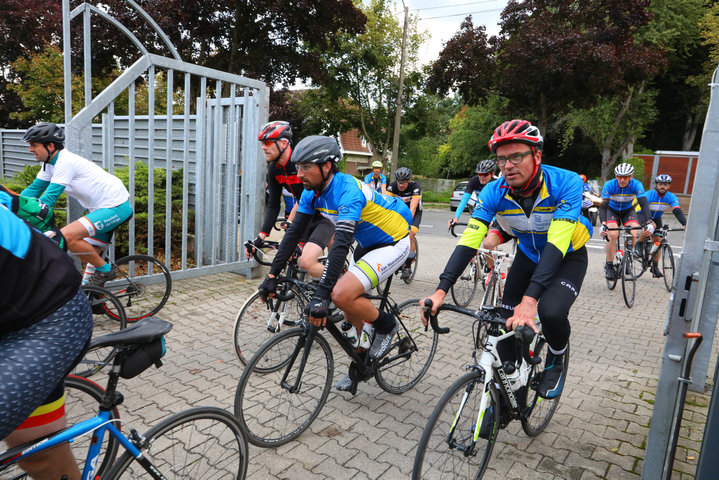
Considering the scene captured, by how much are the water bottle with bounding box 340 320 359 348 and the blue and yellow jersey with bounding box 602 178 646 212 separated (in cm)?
635

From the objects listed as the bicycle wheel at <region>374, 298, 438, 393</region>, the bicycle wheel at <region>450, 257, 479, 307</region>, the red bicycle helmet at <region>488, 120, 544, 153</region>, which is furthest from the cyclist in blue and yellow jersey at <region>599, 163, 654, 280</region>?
the red bicycle helmet at <region>488, 120, 544, 153</region>

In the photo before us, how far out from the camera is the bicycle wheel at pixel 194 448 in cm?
208

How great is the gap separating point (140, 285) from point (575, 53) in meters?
18.8

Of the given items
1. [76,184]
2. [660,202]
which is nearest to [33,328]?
[76,184]

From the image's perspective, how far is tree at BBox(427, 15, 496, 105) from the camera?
2159 centimetres

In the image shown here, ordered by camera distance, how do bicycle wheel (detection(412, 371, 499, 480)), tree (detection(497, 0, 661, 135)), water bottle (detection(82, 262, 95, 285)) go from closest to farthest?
bicycle wheel (detection(412, 371, 499, 480)) → water bottle (detection(82, 262, 95, 285)) → tree (detection(497, 0, 661, 135))

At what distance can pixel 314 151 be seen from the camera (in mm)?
3434

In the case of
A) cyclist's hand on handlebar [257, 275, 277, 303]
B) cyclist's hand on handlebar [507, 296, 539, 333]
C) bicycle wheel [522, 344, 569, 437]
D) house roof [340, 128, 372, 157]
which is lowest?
bicycle wheel [522, 344, 569, 437]

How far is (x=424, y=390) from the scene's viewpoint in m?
4.28

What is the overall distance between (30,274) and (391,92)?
26.4 meters

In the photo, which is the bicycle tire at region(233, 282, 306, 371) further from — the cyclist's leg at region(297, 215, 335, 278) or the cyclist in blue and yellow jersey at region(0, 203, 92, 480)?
the cyclist in blue and yellow jersey at region(0, 203, 92, 480)

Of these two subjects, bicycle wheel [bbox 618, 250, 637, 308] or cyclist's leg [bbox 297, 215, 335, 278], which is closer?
cyclist's leg [bbox 297, 215, 335, 278]

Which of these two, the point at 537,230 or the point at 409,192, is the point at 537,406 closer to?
the point at 537,230

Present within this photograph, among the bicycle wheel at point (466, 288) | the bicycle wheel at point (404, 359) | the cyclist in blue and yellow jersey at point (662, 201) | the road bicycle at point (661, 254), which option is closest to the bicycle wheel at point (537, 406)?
the bicycle wheel at point (404, 359)
